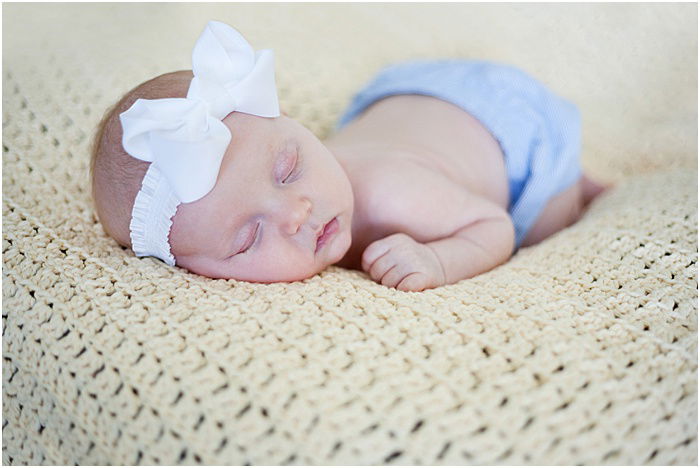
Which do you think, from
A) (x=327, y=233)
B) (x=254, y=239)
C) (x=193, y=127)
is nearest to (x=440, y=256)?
(x=327, y=233)

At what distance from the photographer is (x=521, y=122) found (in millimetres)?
1427

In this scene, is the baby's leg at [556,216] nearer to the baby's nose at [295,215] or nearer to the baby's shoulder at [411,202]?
the baby's shoulder at [411,202]

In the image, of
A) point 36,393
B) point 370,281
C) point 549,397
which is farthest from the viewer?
point 370,281

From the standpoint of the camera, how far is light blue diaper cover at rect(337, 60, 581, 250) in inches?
55.6

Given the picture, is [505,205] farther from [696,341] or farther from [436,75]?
[696,341]

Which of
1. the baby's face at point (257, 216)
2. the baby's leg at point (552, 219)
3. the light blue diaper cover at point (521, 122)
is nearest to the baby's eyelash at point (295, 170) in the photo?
the baby's face at point (257, 216)

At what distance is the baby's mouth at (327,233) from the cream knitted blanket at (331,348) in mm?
56

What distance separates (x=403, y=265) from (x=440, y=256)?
9 cm

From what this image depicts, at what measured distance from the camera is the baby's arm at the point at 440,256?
3.30 ft

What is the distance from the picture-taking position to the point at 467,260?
1.11 meters

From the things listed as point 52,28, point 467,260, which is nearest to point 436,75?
point 467,260

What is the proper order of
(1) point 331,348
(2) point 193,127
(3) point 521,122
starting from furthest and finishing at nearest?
1. (3) point 521,122
2. (2) point 193,127
3. (1) point 331,348

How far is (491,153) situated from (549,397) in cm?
81

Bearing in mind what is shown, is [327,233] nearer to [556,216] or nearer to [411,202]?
[411,202]
